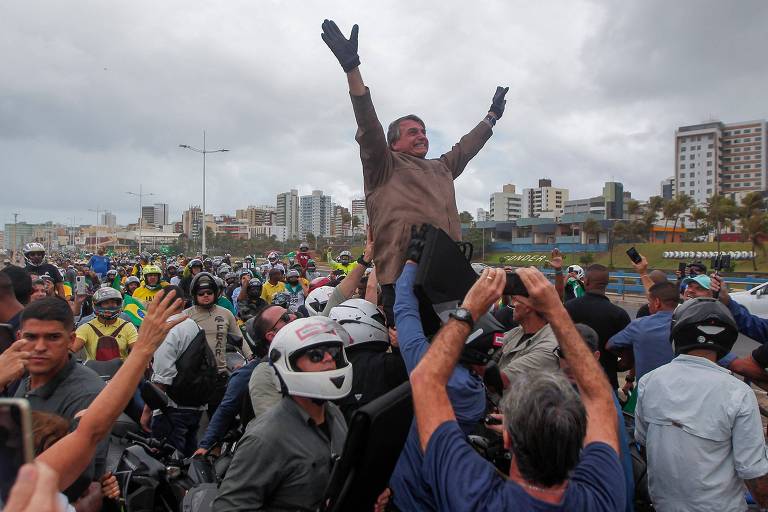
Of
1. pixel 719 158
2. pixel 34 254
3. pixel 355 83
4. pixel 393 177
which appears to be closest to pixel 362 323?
pixel 393 177

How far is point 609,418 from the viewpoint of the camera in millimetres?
1858

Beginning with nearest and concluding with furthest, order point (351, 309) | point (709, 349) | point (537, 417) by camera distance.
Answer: point (537, 417) → point (709, 349) → point (351, 309)

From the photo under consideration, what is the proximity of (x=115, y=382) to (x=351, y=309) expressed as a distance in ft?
5.81

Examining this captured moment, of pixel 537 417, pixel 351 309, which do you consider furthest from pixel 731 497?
pixel 351 309

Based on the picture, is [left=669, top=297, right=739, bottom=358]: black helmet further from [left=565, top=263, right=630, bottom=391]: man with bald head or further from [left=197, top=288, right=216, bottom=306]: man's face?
[left=197, top=288, right=216, bottom=306]: man's face

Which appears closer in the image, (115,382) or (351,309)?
(115,382)

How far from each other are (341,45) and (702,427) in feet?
8.86

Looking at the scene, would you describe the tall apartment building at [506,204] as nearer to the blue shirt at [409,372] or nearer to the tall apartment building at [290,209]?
the tall apartment building at [290,209]

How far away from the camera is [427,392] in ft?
5.73

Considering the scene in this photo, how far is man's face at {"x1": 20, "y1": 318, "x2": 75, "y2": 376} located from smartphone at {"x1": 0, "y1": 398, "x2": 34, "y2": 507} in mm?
2279

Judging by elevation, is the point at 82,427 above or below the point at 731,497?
above

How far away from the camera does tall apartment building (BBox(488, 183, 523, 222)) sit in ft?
487

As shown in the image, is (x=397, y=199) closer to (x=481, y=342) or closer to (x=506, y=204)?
(x=481, y=342)

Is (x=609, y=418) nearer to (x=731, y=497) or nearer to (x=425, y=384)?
(x=425, y=384)
